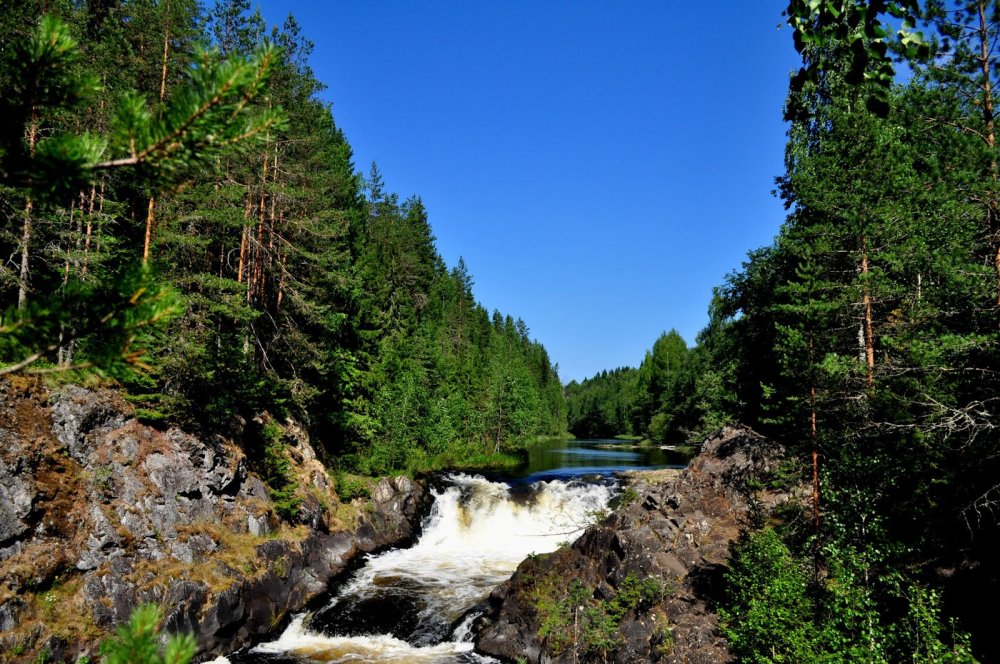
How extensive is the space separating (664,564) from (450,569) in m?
10.1

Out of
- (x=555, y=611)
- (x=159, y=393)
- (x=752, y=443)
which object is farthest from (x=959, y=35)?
(x=159, y=393)

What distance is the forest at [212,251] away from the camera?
2477 mm

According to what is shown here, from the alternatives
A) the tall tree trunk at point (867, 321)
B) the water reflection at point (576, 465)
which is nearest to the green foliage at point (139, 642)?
the tall tree trunk at point (867, 321)

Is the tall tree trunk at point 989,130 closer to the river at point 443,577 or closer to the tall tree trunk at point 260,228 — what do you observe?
the river at point 443,577

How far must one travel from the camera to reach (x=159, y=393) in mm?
16625

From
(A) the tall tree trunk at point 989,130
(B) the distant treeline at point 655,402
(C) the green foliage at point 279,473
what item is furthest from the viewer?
(B) the distant treeline at point 655,402

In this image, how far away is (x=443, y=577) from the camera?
1967 cm

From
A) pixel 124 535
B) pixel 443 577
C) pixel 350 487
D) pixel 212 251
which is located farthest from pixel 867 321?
pixel 212 251

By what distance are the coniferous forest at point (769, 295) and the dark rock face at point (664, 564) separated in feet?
3.13

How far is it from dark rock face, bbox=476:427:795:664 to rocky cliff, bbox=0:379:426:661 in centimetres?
678

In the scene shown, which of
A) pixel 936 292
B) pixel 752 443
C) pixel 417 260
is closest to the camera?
pixel 936 292

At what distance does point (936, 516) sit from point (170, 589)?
1751cm

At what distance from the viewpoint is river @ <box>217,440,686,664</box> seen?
1430 cm

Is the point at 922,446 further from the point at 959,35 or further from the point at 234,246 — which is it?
the point at 234,246
